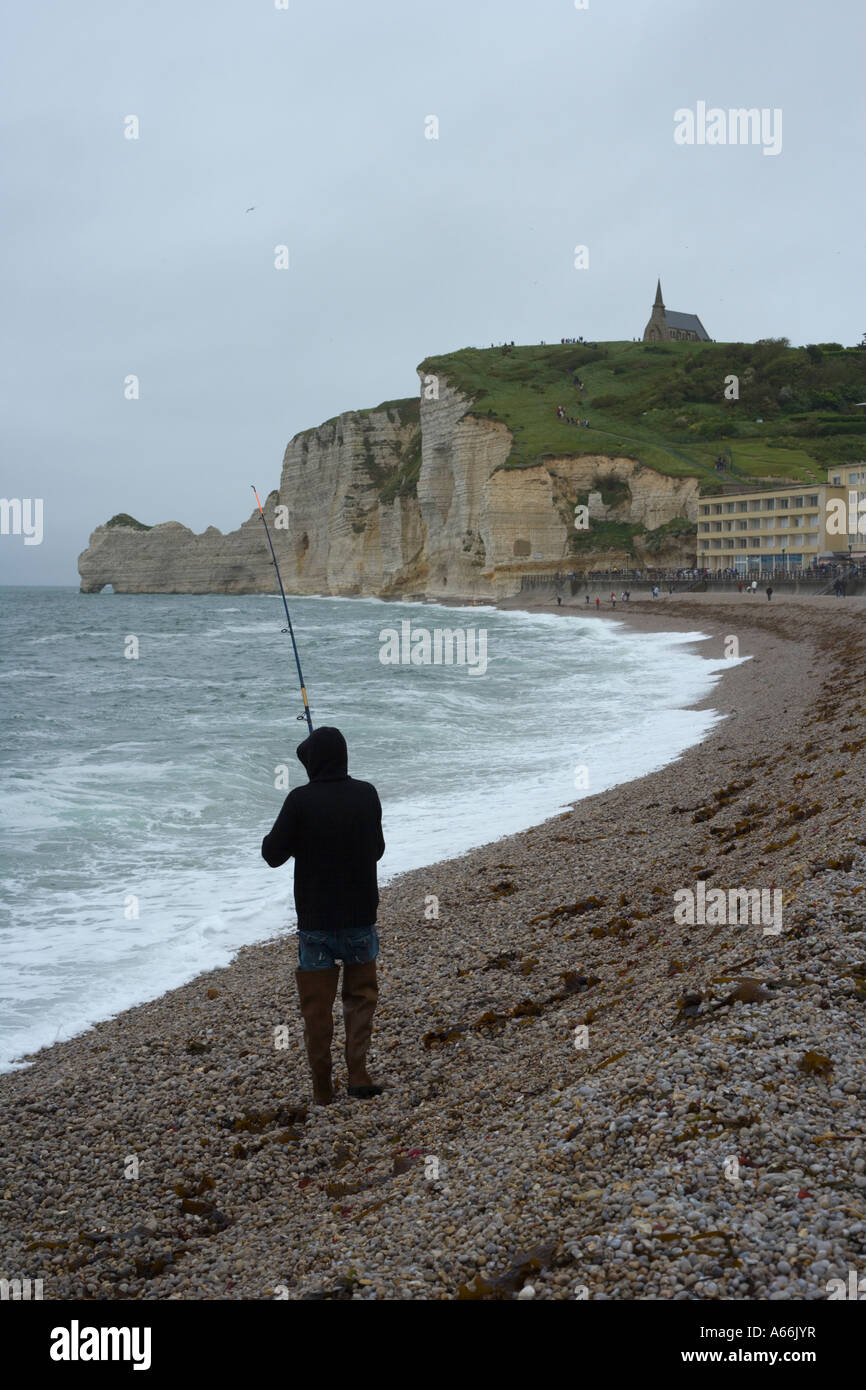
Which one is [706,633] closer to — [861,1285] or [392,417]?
[861,1285]

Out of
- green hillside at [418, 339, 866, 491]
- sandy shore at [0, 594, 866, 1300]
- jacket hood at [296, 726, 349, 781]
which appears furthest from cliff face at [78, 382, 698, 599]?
jacket hood at [296, 726, 349, 781]

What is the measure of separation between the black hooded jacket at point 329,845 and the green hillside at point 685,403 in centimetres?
7859

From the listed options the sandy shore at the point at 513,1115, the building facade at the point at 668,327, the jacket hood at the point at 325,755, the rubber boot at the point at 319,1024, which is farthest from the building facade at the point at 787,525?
the building facade at the point at 668,327

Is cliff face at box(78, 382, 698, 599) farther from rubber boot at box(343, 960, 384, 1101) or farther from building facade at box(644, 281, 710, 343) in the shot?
rubber boot at box(343, 960, 384, 1101)

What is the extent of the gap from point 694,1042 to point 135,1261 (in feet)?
8.19

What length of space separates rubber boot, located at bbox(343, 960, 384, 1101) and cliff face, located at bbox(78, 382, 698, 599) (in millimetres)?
78665

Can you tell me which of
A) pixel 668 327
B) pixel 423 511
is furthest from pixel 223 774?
pixel 668 327

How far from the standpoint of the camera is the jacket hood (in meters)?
5.20

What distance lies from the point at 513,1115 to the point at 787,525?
72.9 meters

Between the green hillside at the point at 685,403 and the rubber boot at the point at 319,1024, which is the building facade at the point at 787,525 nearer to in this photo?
the green hillside at the point at 685,403

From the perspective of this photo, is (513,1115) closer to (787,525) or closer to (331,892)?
(331,892)

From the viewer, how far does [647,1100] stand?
3842mm

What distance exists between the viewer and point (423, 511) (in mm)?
94062

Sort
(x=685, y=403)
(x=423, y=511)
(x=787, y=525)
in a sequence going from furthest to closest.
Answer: (x=685, y=403) < (x=423, y=511) < (x=787, y=525)
